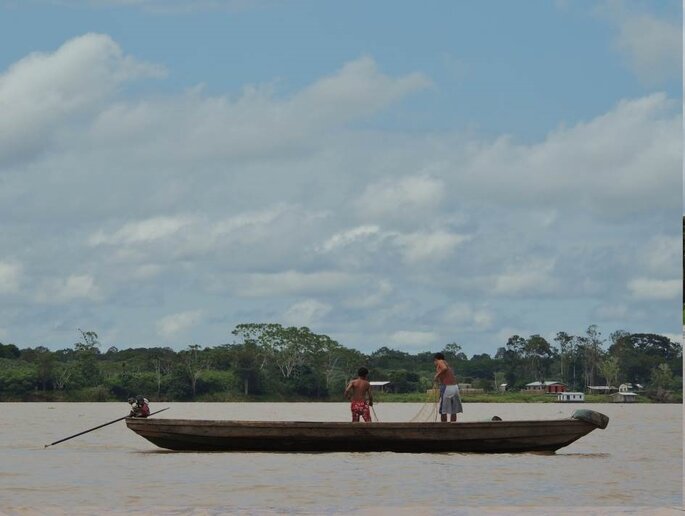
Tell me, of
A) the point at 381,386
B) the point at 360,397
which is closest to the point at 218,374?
the point at 381,386

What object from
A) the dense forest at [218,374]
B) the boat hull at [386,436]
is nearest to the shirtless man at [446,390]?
the boat hull at [386,436]

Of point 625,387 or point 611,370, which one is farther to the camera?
point 611,370

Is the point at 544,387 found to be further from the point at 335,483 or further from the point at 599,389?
the point at 335,483

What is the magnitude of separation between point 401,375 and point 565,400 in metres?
20.3

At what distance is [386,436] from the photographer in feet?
71.8

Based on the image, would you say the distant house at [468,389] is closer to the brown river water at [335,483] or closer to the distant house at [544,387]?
the distant house at [544,387]

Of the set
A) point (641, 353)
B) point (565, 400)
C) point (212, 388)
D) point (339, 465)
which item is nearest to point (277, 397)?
point (212, 388)

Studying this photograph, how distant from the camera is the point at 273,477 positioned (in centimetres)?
1884

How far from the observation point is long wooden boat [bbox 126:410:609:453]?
71.6 ft

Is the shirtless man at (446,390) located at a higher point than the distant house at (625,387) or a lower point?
lower

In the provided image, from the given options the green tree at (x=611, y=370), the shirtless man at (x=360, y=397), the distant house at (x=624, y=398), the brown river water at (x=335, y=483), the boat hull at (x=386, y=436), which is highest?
the green tree at (x=611, y=370)

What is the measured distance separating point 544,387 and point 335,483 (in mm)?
112180

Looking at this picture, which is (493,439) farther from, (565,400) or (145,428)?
(565,400)

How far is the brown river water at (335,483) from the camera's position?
14.7 m
